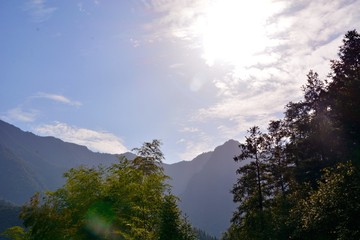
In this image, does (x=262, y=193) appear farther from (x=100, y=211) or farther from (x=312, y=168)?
(x=100, y=211)

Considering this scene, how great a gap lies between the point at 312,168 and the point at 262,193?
5.73m

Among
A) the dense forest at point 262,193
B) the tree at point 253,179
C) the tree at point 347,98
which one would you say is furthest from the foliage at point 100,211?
the tree at point 347,98

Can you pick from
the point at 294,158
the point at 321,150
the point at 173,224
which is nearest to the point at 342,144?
the point at 321,150

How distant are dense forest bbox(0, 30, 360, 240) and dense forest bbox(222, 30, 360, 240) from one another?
0.19 ft

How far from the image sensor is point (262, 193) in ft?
70.7

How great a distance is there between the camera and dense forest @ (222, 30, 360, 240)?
9500 mm

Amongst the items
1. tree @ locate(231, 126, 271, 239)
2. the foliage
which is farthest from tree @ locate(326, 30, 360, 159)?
the foliage

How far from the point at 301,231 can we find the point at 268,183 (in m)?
11.3

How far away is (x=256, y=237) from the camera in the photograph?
1734cm

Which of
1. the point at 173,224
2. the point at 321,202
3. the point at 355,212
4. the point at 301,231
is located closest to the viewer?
the point at 355,212

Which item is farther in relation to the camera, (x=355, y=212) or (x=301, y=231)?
(x=301, y=231)

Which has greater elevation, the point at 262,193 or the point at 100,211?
the point at 262,193

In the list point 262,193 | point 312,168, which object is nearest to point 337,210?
point 312,168

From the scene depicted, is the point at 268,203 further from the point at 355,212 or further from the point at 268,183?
the point at 355,212
